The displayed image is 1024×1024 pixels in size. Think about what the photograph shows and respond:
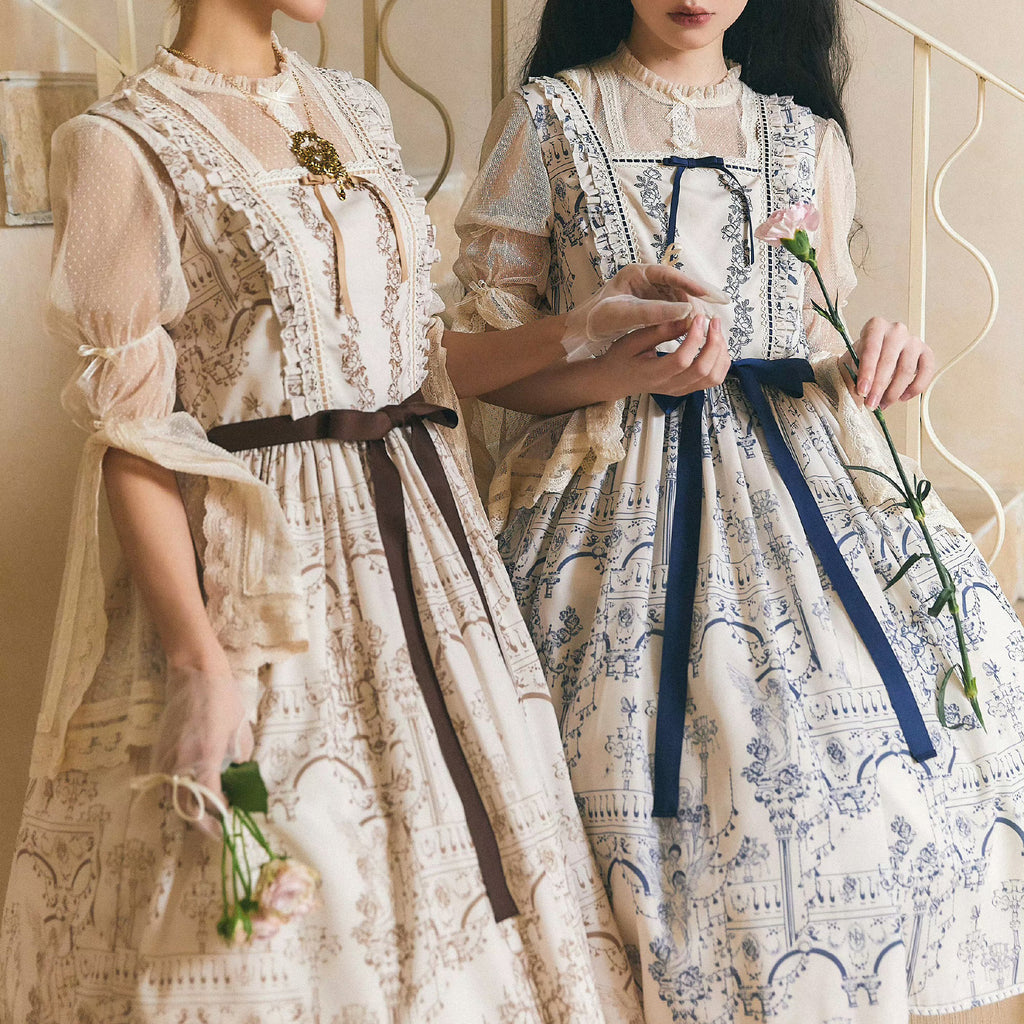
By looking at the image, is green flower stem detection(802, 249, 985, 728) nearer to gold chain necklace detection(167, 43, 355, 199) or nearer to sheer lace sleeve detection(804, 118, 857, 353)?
sheer lace sleeve detection(804, 118, 857, 353)

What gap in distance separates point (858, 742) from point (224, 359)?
2.13 ft

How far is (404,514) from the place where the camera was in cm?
103

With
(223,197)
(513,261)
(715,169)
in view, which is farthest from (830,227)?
(223,197)

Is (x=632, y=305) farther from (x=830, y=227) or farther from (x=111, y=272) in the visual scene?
(x=111, y=272)

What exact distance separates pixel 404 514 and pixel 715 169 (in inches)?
A: 22.3

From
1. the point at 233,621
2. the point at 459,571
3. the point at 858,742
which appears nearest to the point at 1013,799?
the point at 858,742

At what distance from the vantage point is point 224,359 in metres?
0.98

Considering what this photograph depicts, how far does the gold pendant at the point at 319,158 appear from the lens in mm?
1035

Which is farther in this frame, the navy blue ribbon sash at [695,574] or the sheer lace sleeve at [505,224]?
the sheer lace sleeve at [505,224]

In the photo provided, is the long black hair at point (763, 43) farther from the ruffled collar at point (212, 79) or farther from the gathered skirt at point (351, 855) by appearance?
the gathered skirt at point (351, 855)

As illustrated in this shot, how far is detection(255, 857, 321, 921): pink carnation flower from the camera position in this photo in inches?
31.2

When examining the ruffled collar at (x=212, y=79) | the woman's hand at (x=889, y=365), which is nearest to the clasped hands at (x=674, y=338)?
the woman's hand at (x=889, y=365)

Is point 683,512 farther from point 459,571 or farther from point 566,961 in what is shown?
point 566,961

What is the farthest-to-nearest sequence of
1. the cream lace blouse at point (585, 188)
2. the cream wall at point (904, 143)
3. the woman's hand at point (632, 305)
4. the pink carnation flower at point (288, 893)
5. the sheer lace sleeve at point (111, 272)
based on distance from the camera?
the cream wall at point (904, 143)
the cream lace blouse at point (585, 188)
the woman's hand at point (632, 305)
the sheer lace sleeve at point (111, 272)
the pink carnation flower at point (288, 893)
